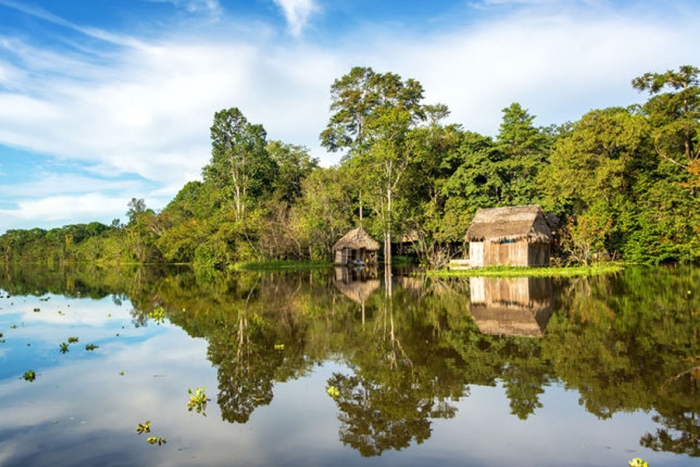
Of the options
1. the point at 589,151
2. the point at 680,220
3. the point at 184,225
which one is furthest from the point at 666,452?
the point at 184,225

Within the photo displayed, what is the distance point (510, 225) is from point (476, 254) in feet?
9.38

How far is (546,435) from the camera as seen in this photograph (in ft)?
16.8

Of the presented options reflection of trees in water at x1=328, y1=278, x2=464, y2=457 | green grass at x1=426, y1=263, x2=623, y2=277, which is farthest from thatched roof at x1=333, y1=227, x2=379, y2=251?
reflection of trees in water at x1=328, y1=278, x2=464, y2=457

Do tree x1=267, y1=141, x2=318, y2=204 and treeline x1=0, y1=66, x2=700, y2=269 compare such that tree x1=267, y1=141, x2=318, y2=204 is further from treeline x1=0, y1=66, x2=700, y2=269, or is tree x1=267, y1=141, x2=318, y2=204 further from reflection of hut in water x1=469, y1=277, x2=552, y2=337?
reflection of hut in water x1=469, y1=277, x2=552, y2=337

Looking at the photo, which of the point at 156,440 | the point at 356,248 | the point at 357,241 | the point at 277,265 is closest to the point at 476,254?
the point at 357,241

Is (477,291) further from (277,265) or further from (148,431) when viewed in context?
(277,265)

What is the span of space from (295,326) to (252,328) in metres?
1.08

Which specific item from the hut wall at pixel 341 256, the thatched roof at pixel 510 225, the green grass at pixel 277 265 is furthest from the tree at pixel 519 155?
the green grass at pixel 277 265

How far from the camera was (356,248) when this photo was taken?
39.8 m

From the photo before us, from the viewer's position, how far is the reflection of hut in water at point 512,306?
415 inches

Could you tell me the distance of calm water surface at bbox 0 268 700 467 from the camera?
4898 mm

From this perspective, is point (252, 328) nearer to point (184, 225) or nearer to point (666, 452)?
point (666, 452)

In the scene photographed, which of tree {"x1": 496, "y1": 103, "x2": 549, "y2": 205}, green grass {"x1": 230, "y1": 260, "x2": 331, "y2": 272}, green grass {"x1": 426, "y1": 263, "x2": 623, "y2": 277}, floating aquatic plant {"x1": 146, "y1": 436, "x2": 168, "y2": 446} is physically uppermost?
tree {"x1": 496, "y1": 103, "x2": 549, "y2": 205}

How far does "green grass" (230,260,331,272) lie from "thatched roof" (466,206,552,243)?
14.0m
